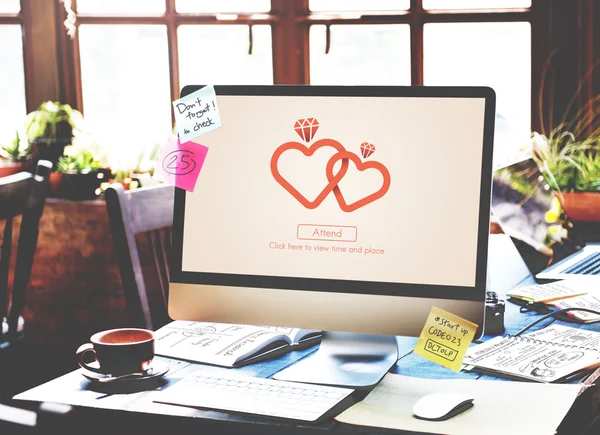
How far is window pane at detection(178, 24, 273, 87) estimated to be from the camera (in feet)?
9.53

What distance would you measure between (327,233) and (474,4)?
1.65 metres

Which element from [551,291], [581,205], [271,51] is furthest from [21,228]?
[581,205]

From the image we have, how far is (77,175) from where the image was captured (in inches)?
113

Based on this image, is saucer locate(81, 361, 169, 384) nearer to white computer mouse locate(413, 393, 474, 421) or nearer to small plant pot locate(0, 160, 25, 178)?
white computer mouse locate(413, 393, 474, 421)

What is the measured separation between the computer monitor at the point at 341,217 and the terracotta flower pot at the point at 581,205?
1125 millimetres

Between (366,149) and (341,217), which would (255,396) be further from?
(366,149)

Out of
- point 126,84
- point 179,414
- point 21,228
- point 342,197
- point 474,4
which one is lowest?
point 179,414

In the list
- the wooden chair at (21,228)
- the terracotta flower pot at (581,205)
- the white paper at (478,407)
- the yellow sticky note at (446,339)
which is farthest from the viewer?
the terracotta flower pot at (581,205)

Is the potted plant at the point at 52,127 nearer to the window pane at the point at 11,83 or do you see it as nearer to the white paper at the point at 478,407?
the window pane at the point at 11,83

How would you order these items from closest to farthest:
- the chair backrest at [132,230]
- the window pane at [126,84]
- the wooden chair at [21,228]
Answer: the chair backrest at [132,230] → the wooden chair at [21,228] → the window pane at [126,84]

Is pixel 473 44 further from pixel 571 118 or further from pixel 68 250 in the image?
pixel 68 250

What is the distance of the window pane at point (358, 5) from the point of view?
9.11ft

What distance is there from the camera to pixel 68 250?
2.82m

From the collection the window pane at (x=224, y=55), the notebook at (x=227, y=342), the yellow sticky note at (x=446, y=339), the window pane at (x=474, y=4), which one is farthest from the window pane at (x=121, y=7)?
the yellow sticky note at (x=446, y=339)
